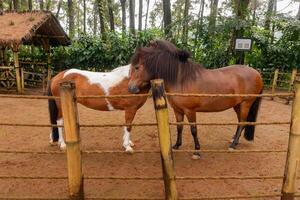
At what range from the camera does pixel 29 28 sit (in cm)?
908

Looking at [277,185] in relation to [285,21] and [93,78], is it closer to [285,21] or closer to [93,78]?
[93,78]

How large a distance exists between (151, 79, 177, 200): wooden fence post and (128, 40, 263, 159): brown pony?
4.78 feet

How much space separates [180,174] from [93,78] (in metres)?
1.88

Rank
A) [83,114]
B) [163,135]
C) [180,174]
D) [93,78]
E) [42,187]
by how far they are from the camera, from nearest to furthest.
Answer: [163,135] < [42,187] < [180,174] < [93,78] < [83,114]

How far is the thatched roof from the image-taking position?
29.2 feet

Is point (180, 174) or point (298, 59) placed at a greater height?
point (298, 59)

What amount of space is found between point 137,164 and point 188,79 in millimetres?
1370

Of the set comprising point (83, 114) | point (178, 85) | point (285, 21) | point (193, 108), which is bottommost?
point (83, 114)

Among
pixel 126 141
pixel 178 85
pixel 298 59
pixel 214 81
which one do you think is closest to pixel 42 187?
pixel 126 141

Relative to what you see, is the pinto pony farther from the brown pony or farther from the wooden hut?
the wooden hut

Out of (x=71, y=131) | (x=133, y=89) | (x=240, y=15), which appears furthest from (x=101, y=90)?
(x=240, y=15)

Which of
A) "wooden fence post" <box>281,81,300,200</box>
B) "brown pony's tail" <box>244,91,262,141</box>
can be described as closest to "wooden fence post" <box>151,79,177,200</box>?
"wooden fence post" <box>281,81,300,200</box>

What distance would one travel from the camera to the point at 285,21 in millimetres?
11320

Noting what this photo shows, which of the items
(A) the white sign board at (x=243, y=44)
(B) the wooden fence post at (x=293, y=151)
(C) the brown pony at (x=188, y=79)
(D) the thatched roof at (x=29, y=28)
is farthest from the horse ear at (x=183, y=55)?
(D) the thatched roof at (x=29, y=28)
